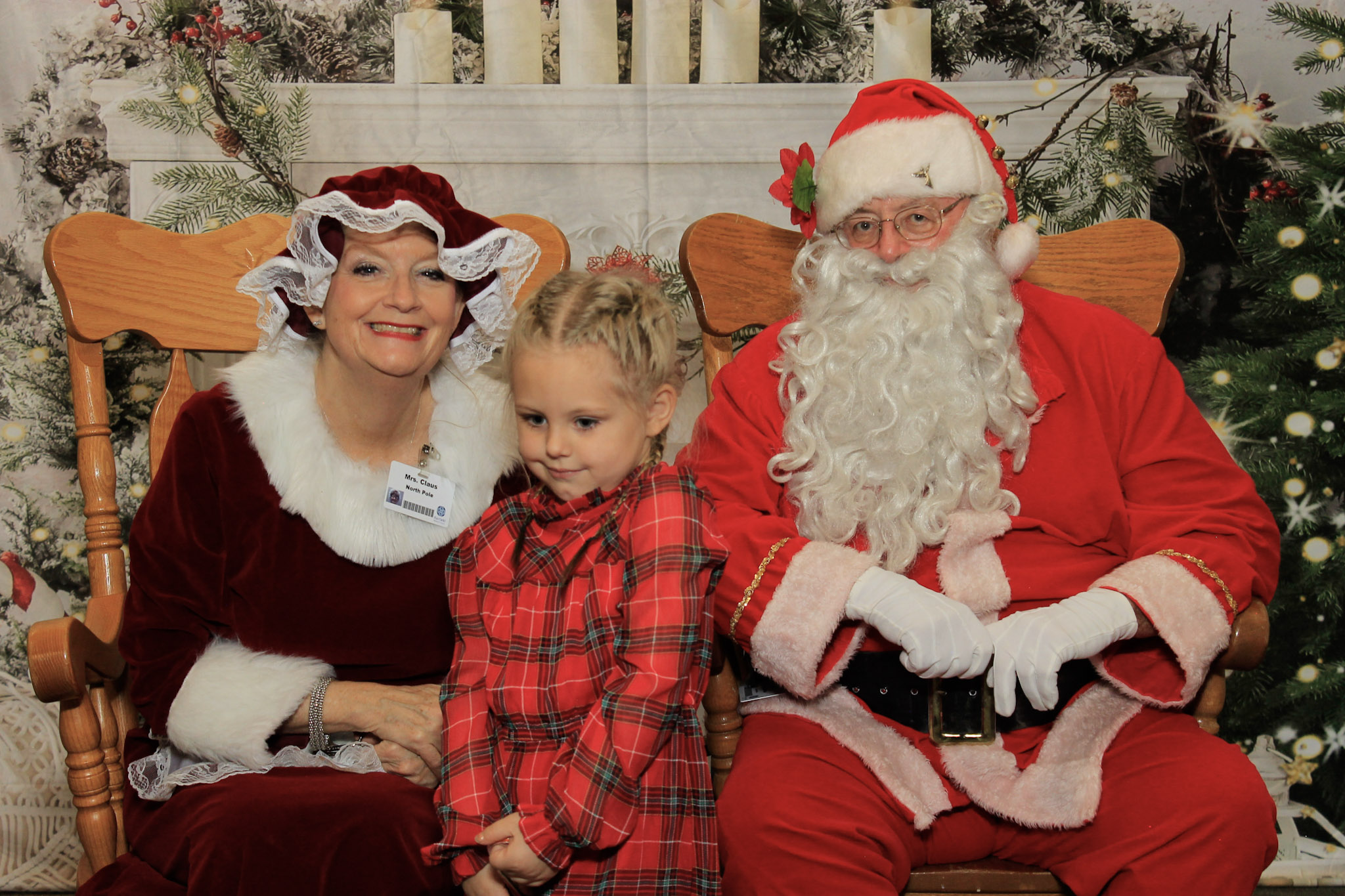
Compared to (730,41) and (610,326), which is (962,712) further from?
(730,41)

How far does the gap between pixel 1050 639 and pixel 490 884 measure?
0.91 meters

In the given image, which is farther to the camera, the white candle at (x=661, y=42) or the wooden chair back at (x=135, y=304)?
the white candle at (x=661, y=42)

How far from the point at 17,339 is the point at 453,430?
4.71ft

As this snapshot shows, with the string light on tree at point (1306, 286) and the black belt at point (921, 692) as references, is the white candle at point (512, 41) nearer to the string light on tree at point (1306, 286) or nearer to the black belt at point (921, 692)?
the black belt at point (921, 692)

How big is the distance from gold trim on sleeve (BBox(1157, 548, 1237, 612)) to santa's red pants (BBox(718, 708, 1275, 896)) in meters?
0.21

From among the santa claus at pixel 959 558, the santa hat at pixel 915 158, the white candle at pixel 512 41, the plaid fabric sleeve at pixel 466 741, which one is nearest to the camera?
the plaid fabric sleeve at pixel 466 741

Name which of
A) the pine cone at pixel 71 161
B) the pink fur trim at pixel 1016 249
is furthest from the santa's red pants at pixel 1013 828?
the pine cone at pixel 71 161

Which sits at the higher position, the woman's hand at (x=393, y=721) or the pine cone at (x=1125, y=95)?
the pine cone at (x=1125, y=95)

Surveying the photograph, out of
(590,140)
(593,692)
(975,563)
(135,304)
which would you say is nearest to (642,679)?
(593,692)

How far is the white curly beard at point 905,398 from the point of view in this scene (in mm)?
1928

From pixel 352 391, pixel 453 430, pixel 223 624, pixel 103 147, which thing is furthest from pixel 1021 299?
pixel 103 147

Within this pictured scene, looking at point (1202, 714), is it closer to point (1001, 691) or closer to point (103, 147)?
point (1001, 691)

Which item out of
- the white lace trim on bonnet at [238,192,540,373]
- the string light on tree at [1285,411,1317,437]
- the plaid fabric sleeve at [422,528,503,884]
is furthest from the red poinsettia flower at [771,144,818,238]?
the string light on tree at [1285,411,1317,437]

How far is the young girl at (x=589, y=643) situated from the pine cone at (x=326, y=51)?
1360 millimetres
